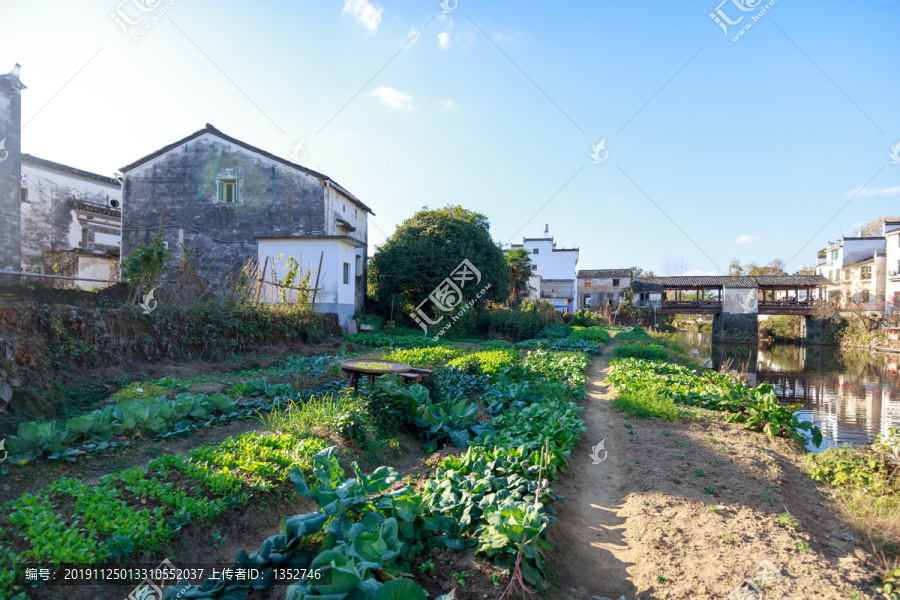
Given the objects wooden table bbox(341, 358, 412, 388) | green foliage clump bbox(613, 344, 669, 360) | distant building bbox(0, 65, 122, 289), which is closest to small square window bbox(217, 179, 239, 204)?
distant building bbox(0, 65, 122, 289)

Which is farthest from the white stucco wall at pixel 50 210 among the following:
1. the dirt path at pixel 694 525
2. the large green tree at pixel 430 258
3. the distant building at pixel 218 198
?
the dirt path at pixel 694 525

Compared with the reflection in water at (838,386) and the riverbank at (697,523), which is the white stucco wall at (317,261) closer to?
the riverbank at (697,523)

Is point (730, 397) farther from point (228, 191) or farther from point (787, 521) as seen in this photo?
point (228, 191)

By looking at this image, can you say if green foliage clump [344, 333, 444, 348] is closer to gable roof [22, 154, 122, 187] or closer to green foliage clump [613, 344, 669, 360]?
green foliage clump [613, 344, 669, 360]

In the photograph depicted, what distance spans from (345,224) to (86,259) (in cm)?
1220

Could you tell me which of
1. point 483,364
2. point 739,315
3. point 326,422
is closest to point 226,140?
point 483,364

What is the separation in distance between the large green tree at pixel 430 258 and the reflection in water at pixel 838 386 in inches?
431

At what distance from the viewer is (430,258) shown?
2205 cm

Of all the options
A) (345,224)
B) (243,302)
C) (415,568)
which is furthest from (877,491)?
(345,224)

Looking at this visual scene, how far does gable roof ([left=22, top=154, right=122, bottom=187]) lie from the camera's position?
20.1 meters

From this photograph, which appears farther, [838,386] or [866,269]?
[866,269]

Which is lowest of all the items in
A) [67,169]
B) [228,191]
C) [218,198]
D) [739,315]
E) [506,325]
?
[506,325]

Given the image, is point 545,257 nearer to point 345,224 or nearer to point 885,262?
point 885,262

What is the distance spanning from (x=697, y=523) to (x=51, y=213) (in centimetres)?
2739
